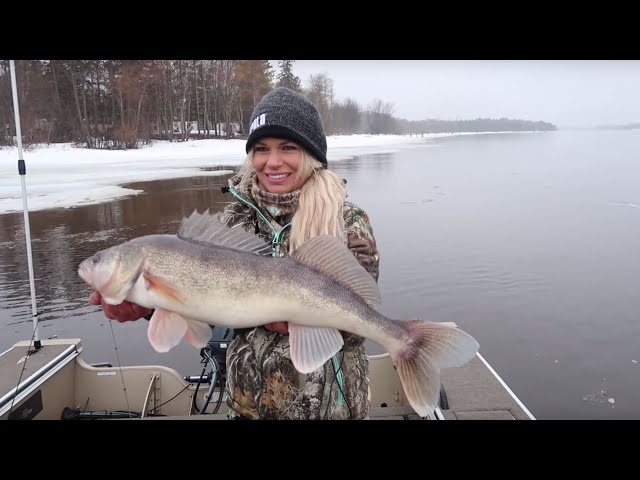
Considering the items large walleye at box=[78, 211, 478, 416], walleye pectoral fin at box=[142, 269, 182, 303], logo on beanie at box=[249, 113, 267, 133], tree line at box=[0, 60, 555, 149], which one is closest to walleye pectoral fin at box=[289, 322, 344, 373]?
large walleye at box=[78, 211, 478, 416]

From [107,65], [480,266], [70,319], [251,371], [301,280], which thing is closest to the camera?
[301,280]

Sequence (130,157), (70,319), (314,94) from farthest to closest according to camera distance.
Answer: (314,94) < (130,157) < (70,319)

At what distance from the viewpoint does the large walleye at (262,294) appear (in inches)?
83.4

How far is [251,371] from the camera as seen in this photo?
2.38m

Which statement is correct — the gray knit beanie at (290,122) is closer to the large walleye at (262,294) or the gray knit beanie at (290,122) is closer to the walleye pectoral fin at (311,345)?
the large walleye at (262,294)

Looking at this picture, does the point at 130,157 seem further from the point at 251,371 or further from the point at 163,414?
the point at 251,371

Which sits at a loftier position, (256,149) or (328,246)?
(256,149)

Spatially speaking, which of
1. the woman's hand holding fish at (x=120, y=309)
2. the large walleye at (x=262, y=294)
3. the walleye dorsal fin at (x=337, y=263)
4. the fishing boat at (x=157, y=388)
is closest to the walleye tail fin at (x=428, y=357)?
the large walleye at (x=262, y=294)

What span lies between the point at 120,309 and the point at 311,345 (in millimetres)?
908

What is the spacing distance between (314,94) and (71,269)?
5212 centimetres

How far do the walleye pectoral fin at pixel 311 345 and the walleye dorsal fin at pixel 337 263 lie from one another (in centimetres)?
23

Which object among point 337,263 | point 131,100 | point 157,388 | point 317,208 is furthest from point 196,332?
point 131,100

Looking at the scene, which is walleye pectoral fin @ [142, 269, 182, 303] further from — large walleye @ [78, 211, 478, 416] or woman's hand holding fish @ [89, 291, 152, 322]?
woman's hand holding fish @ [89, 291, 152, 322]

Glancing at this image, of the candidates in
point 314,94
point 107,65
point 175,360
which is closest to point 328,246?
point 175,360
